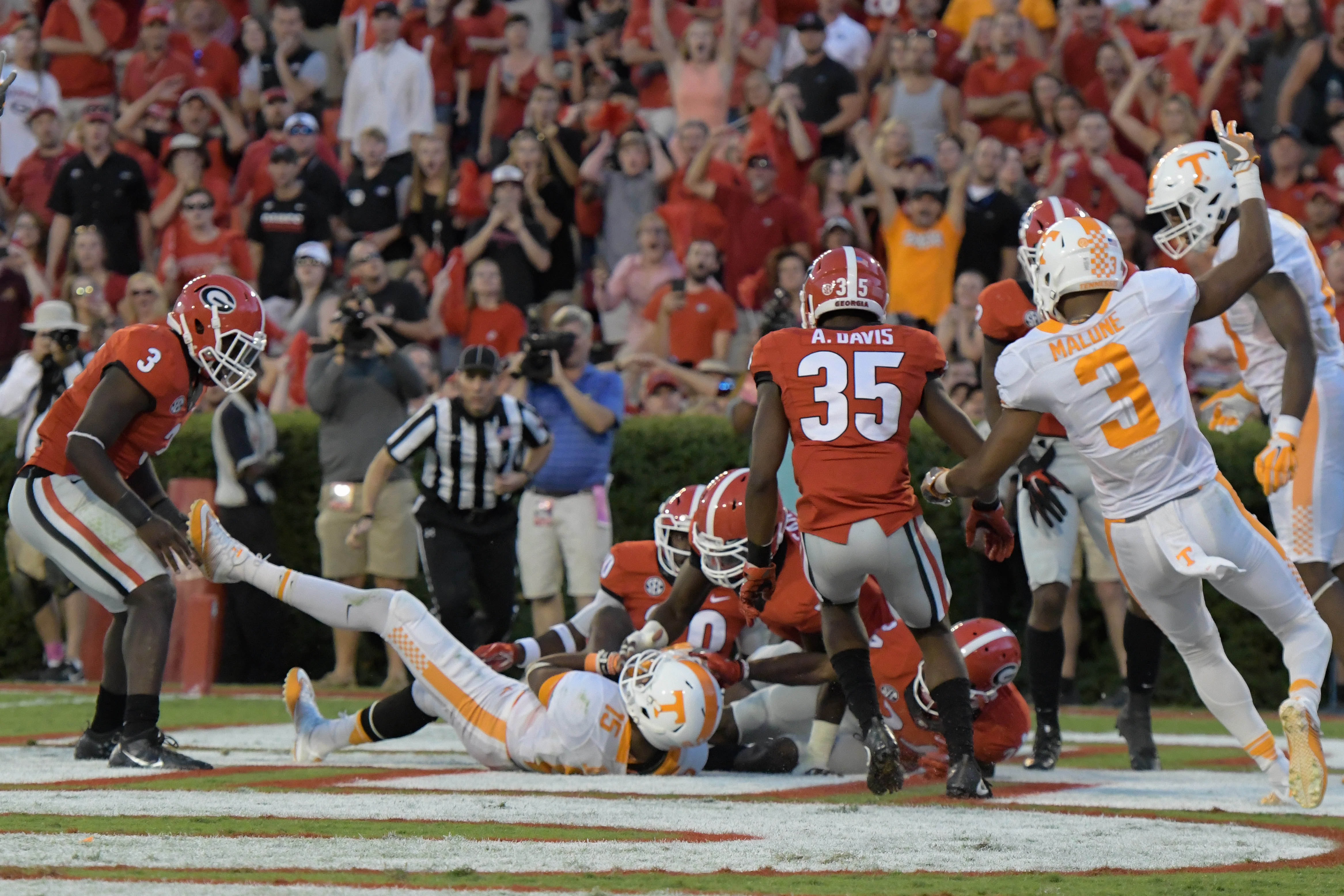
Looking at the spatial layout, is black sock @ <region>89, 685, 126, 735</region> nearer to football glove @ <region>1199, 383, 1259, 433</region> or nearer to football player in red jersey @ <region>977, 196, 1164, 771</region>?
football player in red jersey @ <region>977, 196, 1164, 771</region>

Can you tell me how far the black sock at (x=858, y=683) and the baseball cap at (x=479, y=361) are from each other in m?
4.27

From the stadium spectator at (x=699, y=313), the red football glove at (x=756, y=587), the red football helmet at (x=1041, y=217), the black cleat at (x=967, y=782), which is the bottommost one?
the black cleat at (x=967, y=782)

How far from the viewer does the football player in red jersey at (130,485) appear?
625cm

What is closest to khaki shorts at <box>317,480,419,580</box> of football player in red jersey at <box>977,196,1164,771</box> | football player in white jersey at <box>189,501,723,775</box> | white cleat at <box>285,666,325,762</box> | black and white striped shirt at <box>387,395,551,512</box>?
black and white striped shirt at <box>387,395,551,512</box>

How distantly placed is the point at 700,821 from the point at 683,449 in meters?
5.72

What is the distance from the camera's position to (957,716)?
5719 millimetres

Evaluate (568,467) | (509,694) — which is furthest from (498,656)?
(568,467)

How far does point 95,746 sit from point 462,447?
134 inches

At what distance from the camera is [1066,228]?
18.2 feet

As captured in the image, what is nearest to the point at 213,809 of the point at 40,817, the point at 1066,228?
the point at 40,817

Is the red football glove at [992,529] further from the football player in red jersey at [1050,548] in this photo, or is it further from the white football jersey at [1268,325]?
the white football jersey at [1268,325]

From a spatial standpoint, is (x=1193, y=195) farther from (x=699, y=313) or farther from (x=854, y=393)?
(x=699, y=313)

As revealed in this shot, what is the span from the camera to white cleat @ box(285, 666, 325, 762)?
6578mm

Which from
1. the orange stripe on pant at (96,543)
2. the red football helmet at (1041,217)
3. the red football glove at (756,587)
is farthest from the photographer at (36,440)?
the red football helmet at (1041,217)
